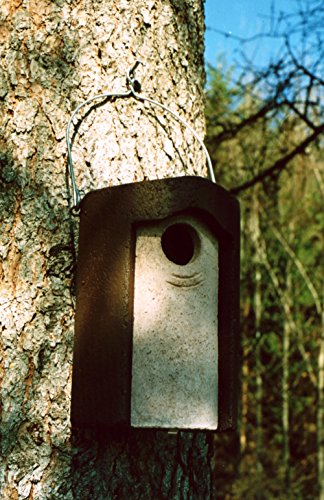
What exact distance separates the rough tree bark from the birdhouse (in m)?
0.07

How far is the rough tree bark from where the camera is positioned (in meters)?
1.64

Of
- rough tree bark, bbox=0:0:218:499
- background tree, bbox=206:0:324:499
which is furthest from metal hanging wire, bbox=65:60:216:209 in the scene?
background tree, bbox=206:0:324:499

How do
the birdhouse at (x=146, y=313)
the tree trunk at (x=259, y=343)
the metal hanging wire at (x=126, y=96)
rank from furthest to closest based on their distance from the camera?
the tree trunk at (x=259, y=343), the metal hanging wire at (x=126, y=96), the birdhouse at (x=146, y=313)

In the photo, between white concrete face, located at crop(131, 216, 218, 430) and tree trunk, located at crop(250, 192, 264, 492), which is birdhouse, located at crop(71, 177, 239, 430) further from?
tree trunk, located at crop(250, 192, 264, 492)

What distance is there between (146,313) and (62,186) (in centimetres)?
39

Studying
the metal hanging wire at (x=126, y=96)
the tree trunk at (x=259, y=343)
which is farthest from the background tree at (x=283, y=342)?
the metal hanging wire at (x=126, y=96)

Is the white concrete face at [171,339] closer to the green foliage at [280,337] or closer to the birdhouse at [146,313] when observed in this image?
the birdhouse at [146,313]

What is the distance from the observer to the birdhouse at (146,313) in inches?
62.9

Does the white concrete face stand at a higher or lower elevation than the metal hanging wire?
lower

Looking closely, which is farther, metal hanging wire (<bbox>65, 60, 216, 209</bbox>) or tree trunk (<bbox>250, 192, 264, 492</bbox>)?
tree trunk (<bbox>250, 192, 264, 492</bbox>)

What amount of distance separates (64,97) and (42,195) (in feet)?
0.87

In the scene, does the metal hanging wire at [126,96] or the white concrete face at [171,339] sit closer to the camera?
the white concrete face at [171,339]

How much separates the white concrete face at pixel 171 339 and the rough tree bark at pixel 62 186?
0.16 meters

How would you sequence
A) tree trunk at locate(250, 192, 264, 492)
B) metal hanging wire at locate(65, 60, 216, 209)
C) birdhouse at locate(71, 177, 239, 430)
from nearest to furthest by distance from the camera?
birdhouse at locate(71, 177, 239, 430)
metal hanging wire at locate(65, 60, 216, 209)
tree trunk at locate(250, 192, 264, 492)
